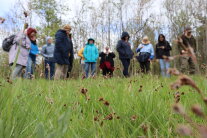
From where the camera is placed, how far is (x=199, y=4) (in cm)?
2359

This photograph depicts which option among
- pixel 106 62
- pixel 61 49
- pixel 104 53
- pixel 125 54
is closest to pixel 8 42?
pixel 61 49

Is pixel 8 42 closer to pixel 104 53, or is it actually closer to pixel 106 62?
pixel 106 62

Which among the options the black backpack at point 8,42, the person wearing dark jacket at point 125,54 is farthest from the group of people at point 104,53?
the black backpack at point 8,42

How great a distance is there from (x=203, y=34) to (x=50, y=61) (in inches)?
929

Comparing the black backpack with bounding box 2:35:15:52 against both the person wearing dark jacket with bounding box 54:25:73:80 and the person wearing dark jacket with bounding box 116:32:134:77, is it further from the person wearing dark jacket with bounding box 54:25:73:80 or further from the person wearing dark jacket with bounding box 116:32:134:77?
the person wearing dark jacket with bounding box 116:32:134:77

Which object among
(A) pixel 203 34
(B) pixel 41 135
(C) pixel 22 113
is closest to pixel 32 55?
(C) pixel 22 113

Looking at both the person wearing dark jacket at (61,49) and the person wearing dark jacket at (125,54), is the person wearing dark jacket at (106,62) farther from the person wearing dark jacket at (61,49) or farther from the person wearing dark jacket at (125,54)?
the person wearing dark jacket at (61,49)

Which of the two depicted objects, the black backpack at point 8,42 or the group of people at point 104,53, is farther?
the group of people at point 104,53

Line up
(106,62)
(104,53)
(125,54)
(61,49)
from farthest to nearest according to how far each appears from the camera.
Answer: (104,53) < (106,62) < (125,54) < (61,49)

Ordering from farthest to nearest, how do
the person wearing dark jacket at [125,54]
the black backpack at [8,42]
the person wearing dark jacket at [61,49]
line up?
1. the person wearing dark jacket at [125,54]
2. the person wearing dark jacket at [61,49]
3. the black backpack at [8,42]

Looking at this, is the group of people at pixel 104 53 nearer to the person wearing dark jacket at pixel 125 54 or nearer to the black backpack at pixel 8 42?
the person wearing dark jacket at pixel 125 54

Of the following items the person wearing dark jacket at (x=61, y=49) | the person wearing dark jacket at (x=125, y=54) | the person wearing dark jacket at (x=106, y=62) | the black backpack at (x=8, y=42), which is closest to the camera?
the black backpack at (x=8, y=42)

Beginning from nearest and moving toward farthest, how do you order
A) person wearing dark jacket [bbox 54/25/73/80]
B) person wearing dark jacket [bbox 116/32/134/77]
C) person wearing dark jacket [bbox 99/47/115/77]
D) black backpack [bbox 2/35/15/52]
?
black backpack [bbox 2/35/15/52] < person wearing dark jacket [bbox 54/25/73/80] < person wearing dark jacket [bbox 116/32/134/77] < person wearing dark jacket [bbox 99/47/115/77]

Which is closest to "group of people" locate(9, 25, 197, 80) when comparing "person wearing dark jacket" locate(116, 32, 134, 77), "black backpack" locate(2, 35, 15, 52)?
Answer: "person wearing dark jacket" locate(116, 32, 134, 77)
